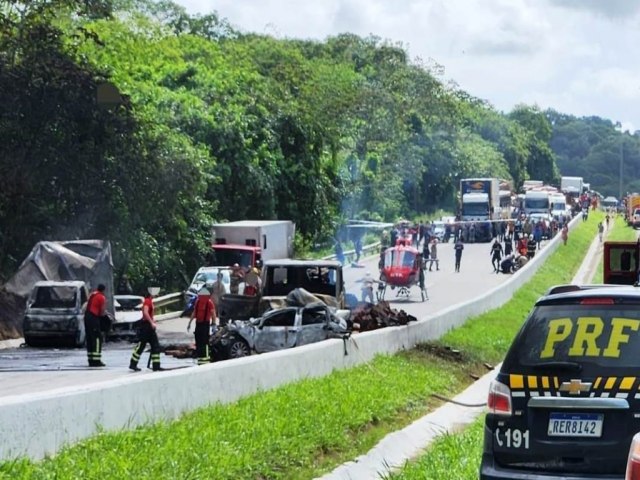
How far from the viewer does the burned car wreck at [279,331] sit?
80.3ft

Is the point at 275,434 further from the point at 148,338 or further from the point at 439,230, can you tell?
the point at 439,230

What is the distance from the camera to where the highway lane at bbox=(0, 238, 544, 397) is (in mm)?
22766

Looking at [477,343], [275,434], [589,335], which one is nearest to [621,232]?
[477,343]

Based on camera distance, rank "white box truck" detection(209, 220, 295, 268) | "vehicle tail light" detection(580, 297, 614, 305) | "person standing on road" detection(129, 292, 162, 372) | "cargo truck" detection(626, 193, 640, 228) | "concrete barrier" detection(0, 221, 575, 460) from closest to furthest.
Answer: "vehicle tail light" detection(580, 297, 614, 305) → "concrete barrier" detection(0, 221, 575, 460) → "person standing on road" detection(129, 292, 162, 372) → "white box truck" detection(209, 220, 295, 268) → "cargo truck" detection(626, 193, 640, 228)

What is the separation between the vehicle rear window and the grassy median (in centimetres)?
313

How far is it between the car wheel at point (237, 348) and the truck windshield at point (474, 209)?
62615 millimetres

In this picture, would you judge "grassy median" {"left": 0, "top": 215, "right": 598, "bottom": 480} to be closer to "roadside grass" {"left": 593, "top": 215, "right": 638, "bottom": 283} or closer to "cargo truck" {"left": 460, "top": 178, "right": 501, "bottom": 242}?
"roadside grass" {"left": 593, "top": 215, "right": 638, "bottom": 283}

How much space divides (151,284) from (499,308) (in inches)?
502

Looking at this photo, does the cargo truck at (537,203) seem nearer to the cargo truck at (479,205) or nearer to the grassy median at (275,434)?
the cargo truck at (479,205)

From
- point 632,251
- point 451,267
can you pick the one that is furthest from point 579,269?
point 632,251

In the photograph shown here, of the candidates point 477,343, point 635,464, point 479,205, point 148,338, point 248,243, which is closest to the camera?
point 635,464

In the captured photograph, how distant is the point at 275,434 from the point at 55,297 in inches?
763

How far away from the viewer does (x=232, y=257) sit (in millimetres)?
47625

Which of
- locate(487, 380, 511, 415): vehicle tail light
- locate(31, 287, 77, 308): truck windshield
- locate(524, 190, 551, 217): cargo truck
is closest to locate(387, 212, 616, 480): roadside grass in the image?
locate(487, 380, 511, 415): vehicle tail light
